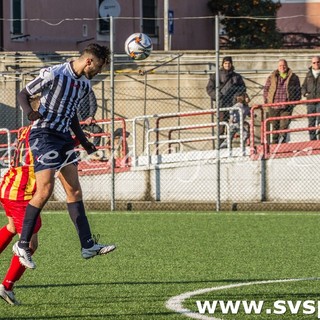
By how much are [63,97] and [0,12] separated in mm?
21551

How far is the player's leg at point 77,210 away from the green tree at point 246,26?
29905 mm

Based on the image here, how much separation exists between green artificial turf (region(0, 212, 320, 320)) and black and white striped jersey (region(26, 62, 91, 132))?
4.66ft

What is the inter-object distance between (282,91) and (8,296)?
494 inches

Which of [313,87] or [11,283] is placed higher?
[313,87]

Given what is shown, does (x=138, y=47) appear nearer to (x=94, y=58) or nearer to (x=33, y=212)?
(x=94, y=58)

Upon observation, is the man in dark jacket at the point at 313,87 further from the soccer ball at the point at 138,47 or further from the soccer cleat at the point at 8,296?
the soccer cleat at the point at 8,296

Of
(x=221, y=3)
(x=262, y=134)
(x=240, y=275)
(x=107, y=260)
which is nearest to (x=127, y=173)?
(x=262, y=134)

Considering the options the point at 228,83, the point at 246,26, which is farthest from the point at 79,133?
the point at 246,26

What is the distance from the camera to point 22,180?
34.5ft

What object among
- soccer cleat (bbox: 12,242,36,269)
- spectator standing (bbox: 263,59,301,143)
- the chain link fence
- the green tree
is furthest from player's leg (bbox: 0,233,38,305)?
the green tree

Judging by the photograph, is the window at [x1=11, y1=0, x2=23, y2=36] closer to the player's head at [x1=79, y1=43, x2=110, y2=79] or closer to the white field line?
the white field line

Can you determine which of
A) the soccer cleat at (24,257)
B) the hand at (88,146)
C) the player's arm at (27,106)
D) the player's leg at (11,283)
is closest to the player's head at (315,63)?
the hand at (88,146)

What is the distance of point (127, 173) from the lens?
22.2 m

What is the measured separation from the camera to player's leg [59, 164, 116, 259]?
10.6 meters
